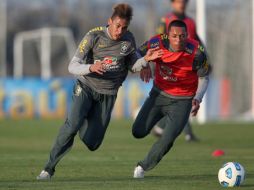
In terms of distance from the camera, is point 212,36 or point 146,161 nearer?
point 146,161

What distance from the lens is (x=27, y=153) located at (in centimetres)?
1716

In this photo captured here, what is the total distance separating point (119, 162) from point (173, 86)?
2865 mm

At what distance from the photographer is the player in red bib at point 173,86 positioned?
12211mm

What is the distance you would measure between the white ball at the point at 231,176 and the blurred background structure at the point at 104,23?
843 inches

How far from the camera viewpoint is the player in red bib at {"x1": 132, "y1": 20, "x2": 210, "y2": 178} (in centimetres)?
1221

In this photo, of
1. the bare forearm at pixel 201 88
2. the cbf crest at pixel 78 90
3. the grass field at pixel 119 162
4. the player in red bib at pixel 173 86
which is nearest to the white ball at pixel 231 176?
the grass field at pixel 119 162

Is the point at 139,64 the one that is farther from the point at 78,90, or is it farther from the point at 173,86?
the point at 78,90

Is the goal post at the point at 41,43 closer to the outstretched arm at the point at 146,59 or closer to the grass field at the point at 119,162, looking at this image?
the grass field at the point at 119,162

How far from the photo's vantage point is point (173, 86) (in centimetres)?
1254

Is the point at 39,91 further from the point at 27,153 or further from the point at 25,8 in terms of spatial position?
the point at 25,8

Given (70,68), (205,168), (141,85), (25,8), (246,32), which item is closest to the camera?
(70,68)

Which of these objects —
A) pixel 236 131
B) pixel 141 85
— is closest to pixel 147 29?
pixel 141 85

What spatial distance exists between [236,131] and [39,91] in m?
11.2

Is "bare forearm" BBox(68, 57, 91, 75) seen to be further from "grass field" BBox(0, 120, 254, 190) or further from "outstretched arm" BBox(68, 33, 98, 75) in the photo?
"grass field" BBox(0, 120, 254, 190)
